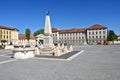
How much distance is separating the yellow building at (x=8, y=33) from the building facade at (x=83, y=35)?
104 ft

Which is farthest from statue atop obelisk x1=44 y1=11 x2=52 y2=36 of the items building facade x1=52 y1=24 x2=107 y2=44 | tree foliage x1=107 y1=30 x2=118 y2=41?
building facade x1=52 y1=24 x2=107 y2=44

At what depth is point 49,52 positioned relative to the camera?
1998 cm

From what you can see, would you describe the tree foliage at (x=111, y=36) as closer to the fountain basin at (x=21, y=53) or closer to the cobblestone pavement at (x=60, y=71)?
the fountain basin at (x=21, y=53)

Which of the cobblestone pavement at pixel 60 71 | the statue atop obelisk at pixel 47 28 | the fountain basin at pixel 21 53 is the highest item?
the statue atop obelisk at pixel 47 28

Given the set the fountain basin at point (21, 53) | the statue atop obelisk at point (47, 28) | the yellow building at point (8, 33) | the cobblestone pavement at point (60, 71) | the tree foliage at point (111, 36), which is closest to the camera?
the cobblestone pavement at point (60, 71)

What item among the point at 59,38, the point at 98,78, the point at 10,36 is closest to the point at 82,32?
the point at 59,38

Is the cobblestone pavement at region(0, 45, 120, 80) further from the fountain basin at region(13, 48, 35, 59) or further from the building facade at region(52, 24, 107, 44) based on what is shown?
the building facade at region(52, 24, 107, 44)

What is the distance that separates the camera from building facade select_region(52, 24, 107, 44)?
100438mm

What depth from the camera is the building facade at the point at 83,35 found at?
100438 millimetres

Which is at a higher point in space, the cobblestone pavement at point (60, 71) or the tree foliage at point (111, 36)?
the tree foliage at point (111, 36)

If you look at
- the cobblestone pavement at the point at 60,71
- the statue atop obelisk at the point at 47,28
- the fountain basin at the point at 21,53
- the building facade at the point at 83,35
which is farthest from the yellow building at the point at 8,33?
the cobblestone pavement at the point at 60,71

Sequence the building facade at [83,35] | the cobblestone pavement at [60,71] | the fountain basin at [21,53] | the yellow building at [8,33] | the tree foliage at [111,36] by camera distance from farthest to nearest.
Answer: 1. the building facade at [83,35]
2. the tree foliage at [111,36]
3. the yellow building at [8,33]
4. the fountain basin at [21,53]
5. the cobblestone pavement at [60,71]

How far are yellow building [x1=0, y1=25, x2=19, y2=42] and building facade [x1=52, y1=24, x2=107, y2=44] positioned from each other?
3162 centimetres

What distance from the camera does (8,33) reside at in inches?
3469
